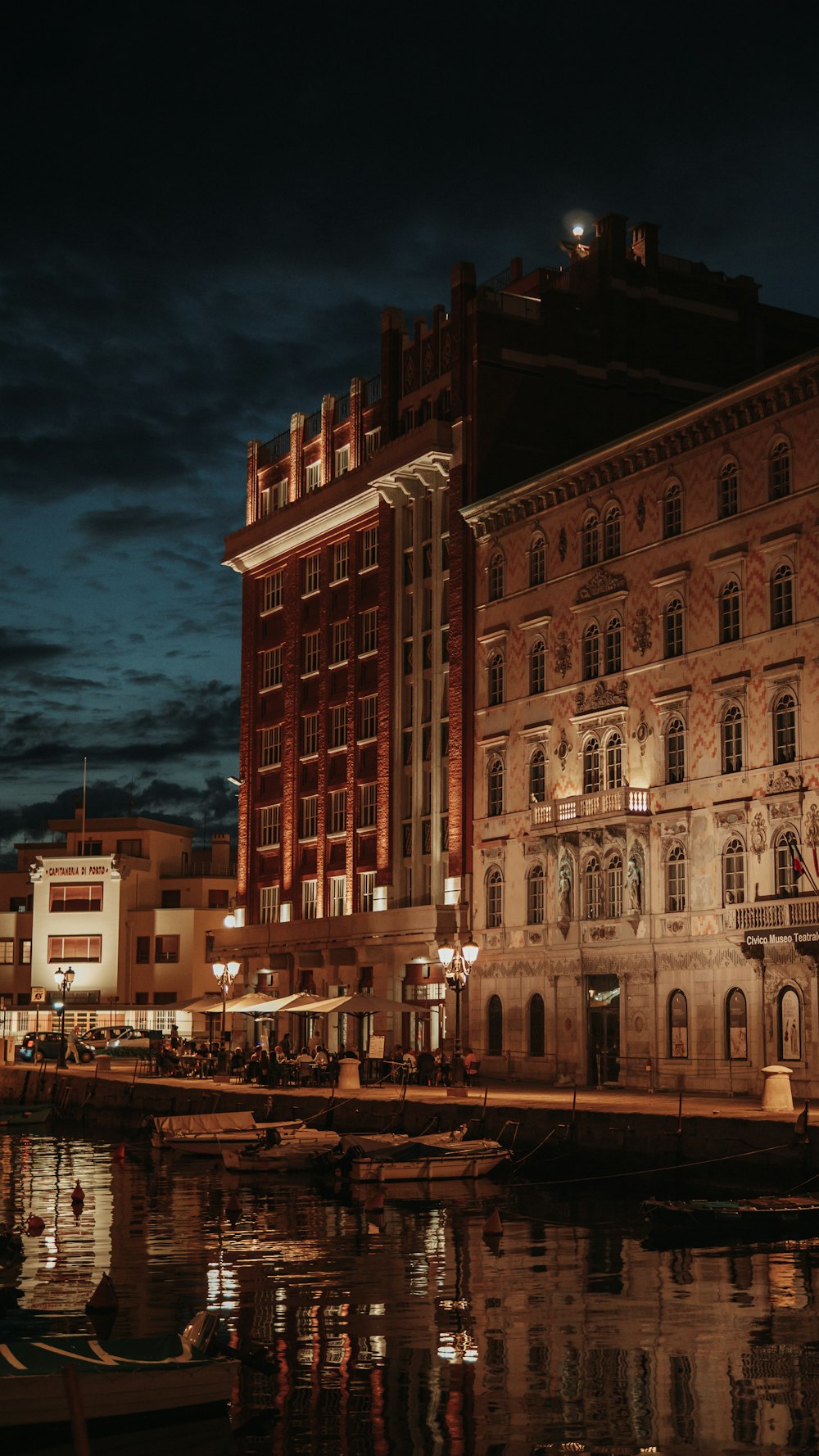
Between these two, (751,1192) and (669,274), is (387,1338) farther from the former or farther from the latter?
(669,274)

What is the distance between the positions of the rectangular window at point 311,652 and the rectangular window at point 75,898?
39.5 m

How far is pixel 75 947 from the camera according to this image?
399ft

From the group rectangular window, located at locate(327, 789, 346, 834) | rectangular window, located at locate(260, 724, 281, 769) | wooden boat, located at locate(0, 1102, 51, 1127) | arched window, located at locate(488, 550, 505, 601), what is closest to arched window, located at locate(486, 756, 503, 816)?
arched window, located at locate(488, 550, 505, 601)

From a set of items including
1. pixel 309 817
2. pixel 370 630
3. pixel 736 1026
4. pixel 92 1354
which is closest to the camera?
pixel 92 1354

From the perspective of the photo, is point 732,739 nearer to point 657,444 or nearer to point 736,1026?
point 736,1026

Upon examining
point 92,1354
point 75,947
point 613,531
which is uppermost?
point 613,531

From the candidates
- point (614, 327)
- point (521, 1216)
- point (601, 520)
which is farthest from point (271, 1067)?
point (614, 327)

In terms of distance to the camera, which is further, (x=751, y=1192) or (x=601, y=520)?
(x=601, y=520)

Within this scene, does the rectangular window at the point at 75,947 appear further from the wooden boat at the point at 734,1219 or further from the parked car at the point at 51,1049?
the wooden boat at the point at 734,1219

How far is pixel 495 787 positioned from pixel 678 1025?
15085mm

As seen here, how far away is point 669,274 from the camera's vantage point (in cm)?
7800

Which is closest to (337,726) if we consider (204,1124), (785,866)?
(204,1124)

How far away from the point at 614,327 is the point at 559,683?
62.8 feet

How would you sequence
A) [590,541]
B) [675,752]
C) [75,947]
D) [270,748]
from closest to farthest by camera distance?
1. [675,752]
2. [590,541]
3. [270,748]
4. [75,947]
